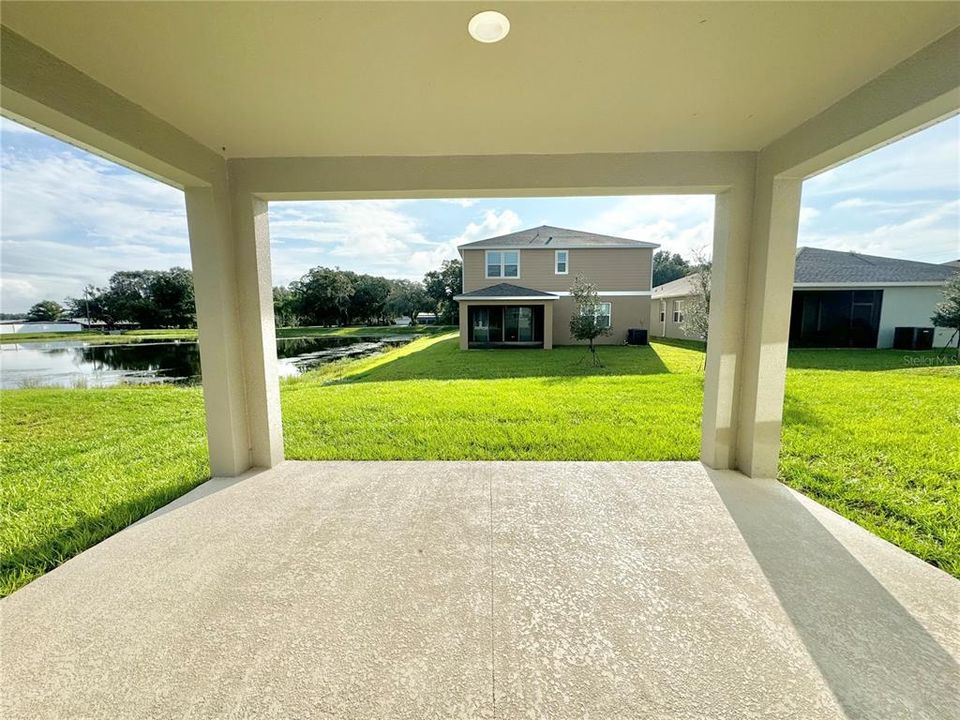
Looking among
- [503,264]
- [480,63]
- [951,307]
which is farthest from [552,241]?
[480,63]

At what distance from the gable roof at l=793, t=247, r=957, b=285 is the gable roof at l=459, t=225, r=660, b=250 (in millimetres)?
5598

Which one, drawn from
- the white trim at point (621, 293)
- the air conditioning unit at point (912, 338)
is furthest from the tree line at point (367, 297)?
the air conditioning unit at point (912, 338)

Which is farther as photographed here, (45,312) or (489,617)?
(45,312)

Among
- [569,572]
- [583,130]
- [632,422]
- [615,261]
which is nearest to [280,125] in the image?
[583,130]

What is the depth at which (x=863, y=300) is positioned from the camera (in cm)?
1321

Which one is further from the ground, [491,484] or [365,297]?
[365,297]

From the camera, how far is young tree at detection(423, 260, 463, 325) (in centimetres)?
3028

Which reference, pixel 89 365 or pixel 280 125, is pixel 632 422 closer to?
pixel 280 125

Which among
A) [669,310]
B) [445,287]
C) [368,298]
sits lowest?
[669,310]

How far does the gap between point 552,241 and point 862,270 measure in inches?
441

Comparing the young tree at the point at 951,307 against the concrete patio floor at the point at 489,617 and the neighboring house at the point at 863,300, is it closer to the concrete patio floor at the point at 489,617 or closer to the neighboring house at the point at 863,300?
the neighboring house at the point at 863,300

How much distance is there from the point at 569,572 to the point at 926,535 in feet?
8.56

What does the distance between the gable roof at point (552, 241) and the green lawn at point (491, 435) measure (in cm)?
787

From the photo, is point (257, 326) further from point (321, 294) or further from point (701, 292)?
point (321, 294)
